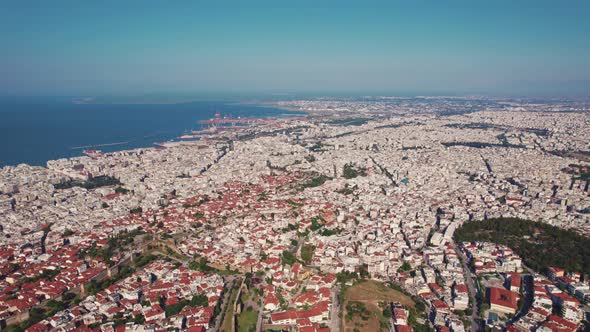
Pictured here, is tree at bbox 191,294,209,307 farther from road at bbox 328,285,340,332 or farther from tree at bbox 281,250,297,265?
road at bbox 328,285,340,332

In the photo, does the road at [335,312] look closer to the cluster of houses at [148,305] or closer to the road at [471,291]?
the cluster of houses at [148,305]

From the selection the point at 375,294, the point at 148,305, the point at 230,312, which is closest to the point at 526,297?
the point at 375,294

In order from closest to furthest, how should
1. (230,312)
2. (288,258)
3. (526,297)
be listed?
(230,312) → (526,297) → (288,258)

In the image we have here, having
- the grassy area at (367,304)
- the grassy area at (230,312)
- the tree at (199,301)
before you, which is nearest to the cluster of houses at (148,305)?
the tree at (199,301)

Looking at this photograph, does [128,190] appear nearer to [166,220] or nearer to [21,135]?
[166,220]

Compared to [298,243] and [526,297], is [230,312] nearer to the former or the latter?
[298,243]

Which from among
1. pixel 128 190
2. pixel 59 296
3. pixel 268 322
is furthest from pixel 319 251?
pixel 128 190
